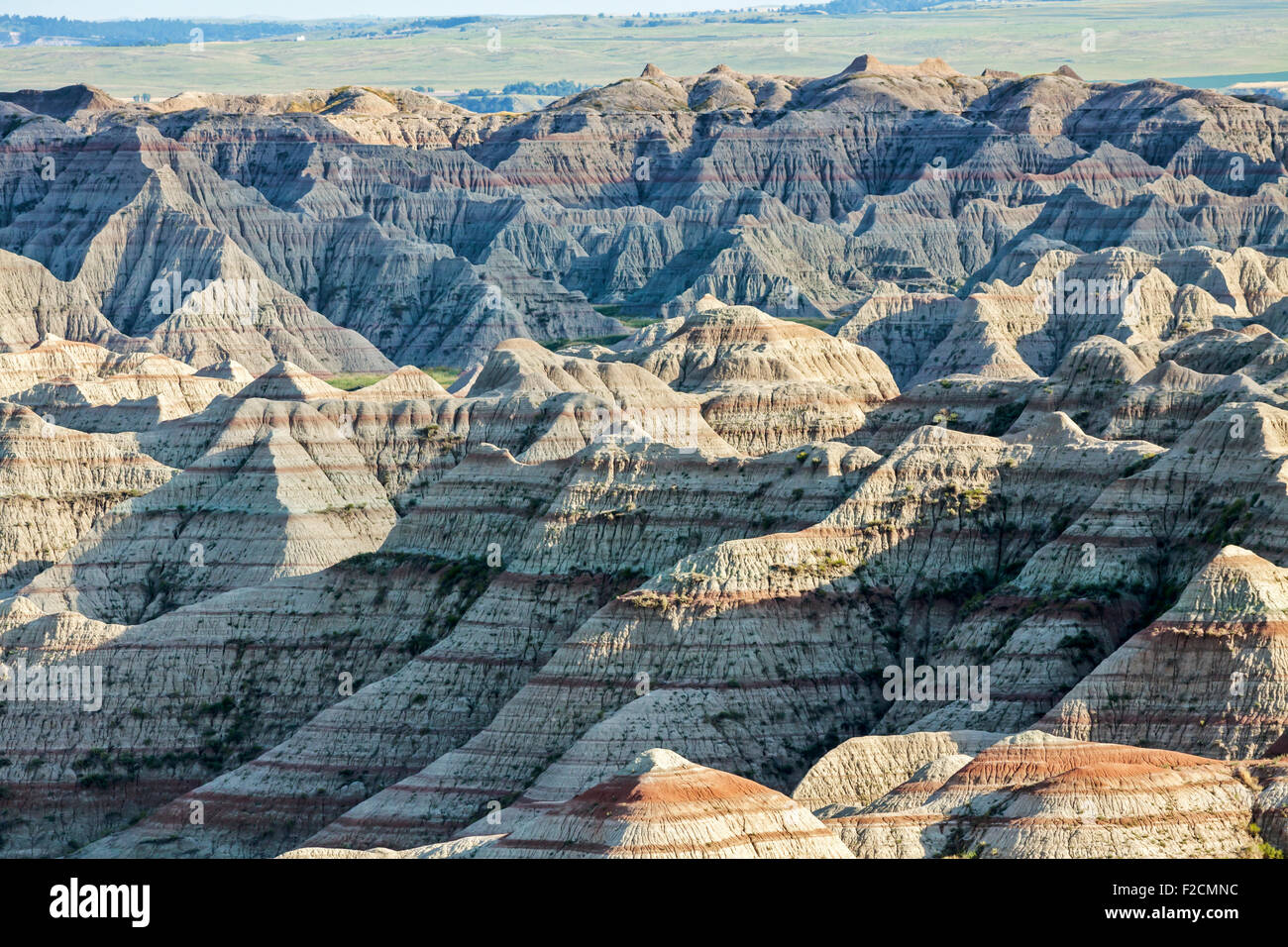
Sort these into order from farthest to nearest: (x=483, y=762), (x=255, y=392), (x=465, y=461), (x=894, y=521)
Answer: (x=255, y=392) → (x=465, y=461) → (x=894, y=521) → (x=483, y=762)

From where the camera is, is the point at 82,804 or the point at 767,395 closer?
the point at 82,804

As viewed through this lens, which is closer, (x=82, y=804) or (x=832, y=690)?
(x=832, y=690)
